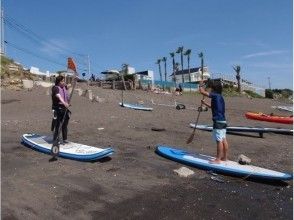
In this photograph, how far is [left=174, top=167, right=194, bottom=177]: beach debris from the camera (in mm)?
8828

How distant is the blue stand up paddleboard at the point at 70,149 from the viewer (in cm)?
944

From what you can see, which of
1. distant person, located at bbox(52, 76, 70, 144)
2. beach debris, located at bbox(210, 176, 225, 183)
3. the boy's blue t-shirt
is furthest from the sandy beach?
the boy's blue t-shirt

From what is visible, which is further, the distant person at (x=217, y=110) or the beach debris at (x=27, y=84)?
the beach debris at (x=27, y=84)

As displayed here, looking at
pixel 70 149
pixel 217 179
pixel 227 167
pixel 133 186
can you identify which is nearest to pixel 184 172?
pixel 217 179

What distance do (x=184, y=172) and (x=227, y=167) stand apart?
2.82 feet

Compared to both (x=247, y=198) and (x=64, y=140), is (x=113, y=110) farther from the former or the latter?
(x=247, y=198)

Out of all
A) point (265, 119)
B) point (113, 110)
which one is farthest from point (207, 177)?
point (265, 119)

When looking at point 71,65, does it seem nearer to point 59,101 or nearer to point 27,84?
point 59,101

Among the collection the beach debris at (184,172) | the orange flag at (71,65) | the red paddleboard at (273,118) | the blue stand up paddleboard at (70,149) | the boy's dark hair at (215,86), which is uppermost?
the orange flag at (71,65)

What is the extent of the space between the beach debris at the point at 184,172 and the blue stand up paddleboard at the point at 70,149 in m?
1.51

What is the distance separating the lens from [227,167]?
893 centimetres

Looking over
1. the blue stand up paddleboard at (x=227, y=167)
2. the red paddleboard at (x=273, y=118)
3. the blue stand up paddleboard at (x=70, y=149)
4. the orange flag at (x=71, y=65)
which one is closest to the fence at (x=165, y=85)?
the red paddleboard at (x=273, y=118)

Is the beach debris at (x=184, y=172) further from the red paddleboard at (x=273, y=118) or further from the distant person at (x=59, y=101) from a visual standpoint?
the red paddleboard at (x=273, y=118)

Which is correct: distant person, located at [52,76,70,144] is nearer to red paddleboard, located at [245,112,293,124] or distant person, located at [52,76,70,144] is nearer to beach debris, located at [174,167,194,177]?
beach debris, located at [174,167,194,177]
